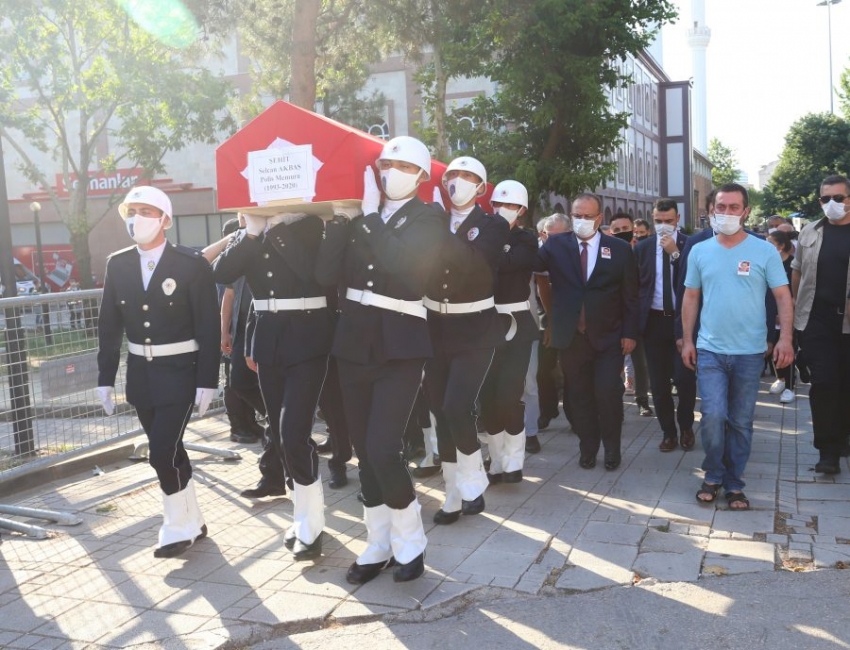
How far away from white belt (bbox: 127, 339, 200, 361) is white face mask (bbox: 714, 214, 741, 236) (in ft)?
11.3

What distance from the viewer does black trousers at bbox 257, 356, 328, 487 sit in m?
5.18

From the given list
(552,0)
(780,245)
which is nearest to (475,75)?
(552,0)

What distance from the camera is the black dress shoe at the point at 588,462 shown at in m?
7.39

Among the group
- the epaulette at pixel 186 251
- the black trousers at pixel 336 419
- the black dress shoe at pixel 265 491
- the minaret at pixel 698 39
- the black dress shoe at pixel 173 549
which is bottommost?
the black dress shoe at pixel 265 491

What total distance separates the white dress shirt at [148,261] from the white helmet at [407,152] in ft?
4.85

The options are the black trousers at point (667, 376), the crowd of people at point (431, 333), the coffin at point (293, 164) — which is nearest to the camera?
the crowd of people at point (431, 333)

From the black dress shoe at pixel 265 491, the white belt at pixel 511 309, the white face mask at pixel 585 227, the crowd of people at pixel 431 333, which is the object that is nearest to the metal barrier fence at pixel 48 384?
the crowd of people at pixel 431 333

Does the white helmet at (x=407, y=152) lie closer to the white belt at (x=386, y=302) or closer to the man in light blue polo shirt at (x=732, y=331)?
the white belt at (x=386, y=302)

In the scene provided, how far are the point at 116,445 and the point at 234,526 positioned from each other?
2.85 meters

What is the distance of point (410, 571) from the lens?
15.7ft

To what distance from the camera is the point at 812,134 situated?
1651 inches

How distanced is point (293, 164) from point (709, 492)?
3467 millimetres

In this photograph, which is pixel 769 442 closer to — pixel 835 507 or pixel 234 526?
pixel 835 507

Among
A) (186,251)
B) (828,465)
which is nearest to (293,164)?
(186,251)
